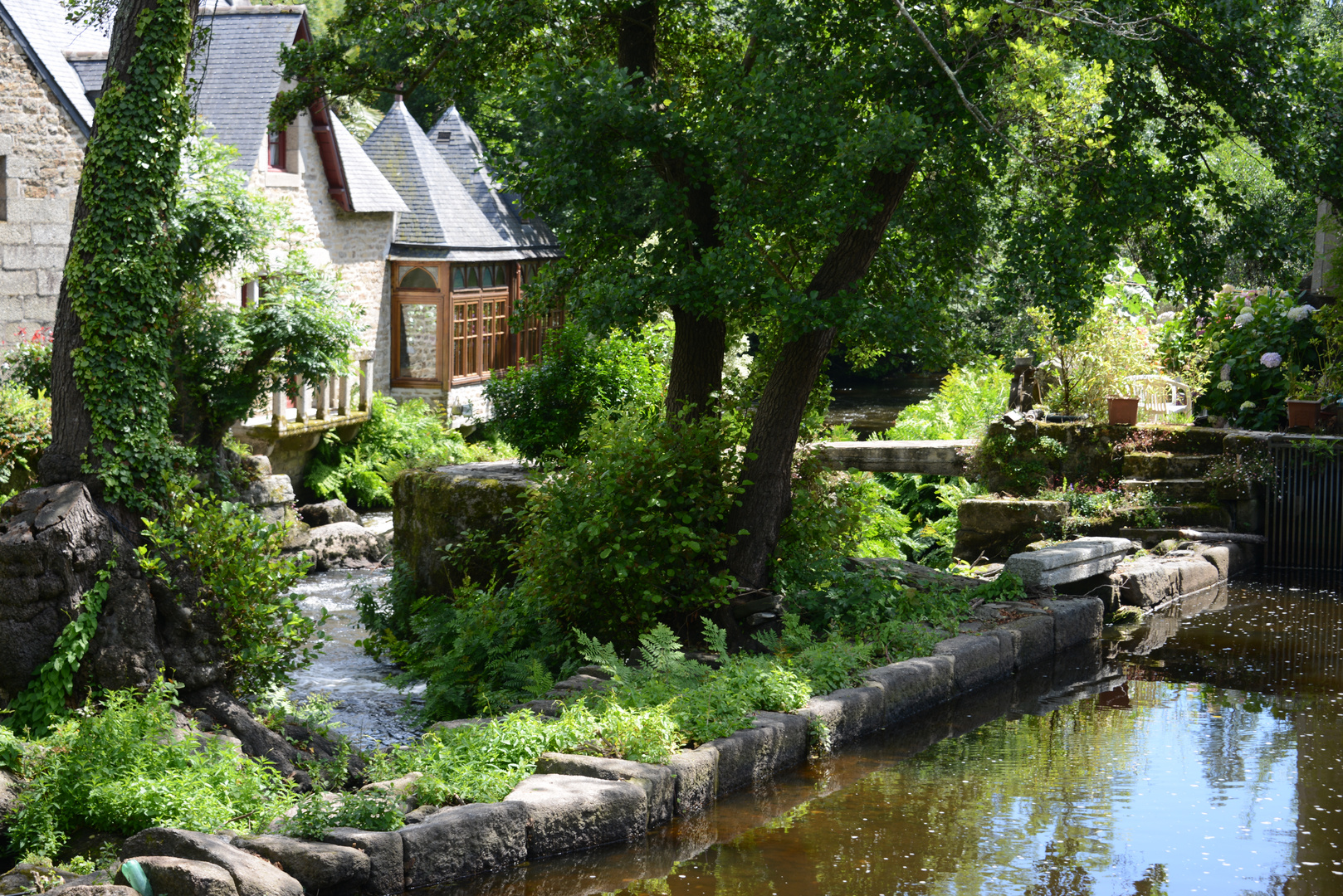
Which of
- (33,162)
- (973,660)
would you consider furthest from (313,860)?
(33,162)

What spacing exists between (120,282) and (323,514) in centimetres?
1076

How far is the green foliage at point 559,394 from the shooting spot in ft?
40.4

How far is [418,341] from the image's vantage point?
23.5 meters

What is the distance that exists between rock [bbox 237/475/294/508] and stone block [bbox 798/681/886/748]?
9939 mm

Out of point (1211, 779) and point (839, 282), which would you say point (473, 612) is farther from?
point (1211, 779)

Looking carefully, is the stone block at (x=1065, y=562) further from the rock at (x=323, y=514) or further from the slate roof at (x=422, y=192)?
the slate roof at (x=422, y=192)

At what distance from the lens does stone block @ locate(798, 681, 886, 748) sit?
271 inches

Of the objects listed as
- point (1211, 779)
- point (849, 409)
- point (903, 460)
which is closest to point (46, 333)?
point (903, 460)

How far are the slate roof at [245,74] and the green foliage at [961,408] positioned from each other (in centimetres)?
1022

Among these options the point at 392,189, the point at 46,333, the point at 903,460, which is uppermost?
the point at 392,189

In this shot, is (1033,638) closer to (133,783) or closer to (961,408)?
(133,783)

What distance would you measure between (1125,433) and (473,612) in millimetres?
7768

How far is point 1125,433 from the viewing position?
1345 cm

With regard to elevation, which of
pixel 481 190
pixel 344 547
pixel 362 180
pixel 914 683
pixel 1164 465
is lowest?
pixel 344 547
